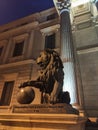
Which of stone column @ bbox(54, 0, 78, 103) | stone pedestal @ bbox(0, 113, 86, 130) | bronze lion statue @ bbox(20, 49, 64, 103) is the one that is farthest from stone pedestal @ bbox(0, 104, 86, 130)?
stone column @ bbox(54, 0, 78, 103)

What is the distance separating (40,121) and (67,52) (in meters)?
6.48

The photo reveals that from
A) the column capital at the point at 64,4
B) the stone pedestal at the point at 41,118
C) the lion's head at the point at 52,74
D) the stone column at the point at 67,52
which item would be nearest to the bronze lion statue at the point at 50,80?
the lion's head at the point at 52,74

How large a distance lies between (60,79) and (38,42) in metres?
10.6

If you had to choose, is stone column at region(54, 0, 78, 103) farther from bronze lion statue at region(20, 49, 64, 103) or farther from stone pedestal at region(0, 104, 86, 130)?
stone pedestal at region(0, 104, 86, 130)

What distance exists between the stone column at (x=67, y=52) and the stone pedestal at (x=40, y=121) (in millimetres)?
4520

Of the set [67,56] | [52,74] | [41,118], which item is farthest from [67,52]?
[41,118]

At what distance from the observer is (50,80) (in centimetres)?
380

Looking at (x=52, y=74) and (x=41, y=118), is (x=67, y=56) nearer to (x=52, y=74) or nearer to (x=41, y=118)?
(x=52, y=74)

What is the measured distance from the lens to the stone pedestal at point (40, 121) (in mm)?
2902

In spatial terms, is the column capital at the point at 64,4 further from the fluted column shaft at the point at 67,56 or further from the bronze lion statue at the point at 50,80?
the bronze lion statue at the point at 50,80

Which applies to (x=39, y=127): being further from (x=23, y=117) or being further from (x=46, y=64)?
(x=46, y=64)

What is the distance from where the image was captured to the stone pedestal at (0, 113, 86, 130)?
2.90 m

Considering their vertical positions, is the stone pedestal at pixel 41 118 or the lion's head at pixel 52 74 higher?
the lion's head at pixel 52 74

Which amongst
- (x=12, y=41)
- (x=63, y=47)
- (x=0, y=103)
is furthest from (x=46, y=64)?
(x=12, y=41)
